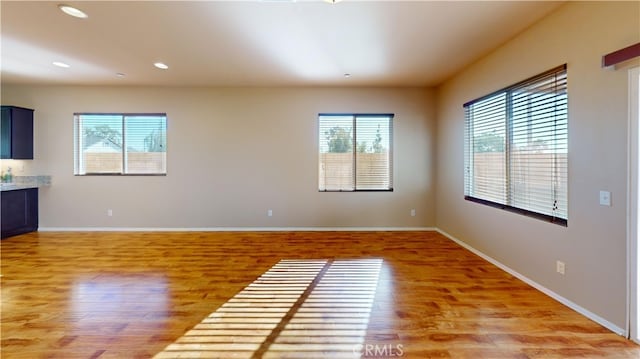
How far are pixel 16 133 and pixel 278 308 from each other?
6.05 m

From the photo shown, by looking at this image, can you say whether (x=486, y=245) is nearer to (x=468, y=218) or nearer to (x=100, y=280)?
(x=468, y=218)

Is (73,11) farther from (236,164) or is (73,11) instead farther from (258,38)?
(236,164)

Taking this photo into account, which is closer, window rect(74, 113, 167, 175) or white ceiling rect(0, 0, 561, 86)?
white ceiling rect(0, 0, 561, 86)

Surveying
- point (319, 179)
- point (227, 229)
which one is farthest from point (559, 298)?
point (227, 229)

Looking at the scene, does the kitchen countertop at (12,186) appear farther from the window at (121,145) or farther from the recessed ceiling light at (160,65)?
the recessed ceiling light at (160,65)

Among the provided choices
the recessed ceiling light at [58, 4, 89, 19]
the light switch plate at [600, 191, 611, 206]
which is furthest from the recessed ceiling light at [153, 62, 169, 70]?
the light switch plate at [600, 191, 611, 206]

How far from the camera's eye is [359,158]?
6.04 meters

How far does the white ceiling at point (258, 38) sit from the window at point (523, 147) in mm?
706

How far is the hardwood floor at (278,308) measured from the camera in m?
2.16

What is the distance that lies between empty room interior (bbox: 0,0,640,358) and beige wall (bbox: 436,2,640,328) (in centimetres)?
2

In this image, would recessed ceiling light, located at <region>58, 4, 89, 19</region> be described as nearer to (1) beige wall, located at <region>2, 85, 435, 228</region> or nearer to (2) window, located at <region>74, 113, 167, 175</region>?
(1) beige wall, located at <region>2, 85, 435, 228</region>

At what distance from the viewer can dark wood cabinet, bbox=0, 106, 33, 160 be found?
17.7ft

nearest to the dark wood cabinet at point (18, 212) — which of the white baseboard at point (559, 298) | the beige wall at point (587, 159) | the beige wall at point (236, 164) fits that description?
the beige wall at point (236, 164)

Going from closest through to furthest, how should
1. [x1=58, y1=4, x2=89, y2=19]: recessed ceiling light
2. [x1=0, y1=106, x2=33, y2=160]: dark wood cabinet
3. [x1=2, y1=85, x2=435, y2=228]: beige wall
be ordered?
1. [x1=58, y1=4, x2=89, y2=19]: recessed ceiling light
2. [x1=0, y1=106, x2=33, y2=160]: dark wood cabinet
3. [x1=2, y1=85, x2=435, y2=228]: beige wall
